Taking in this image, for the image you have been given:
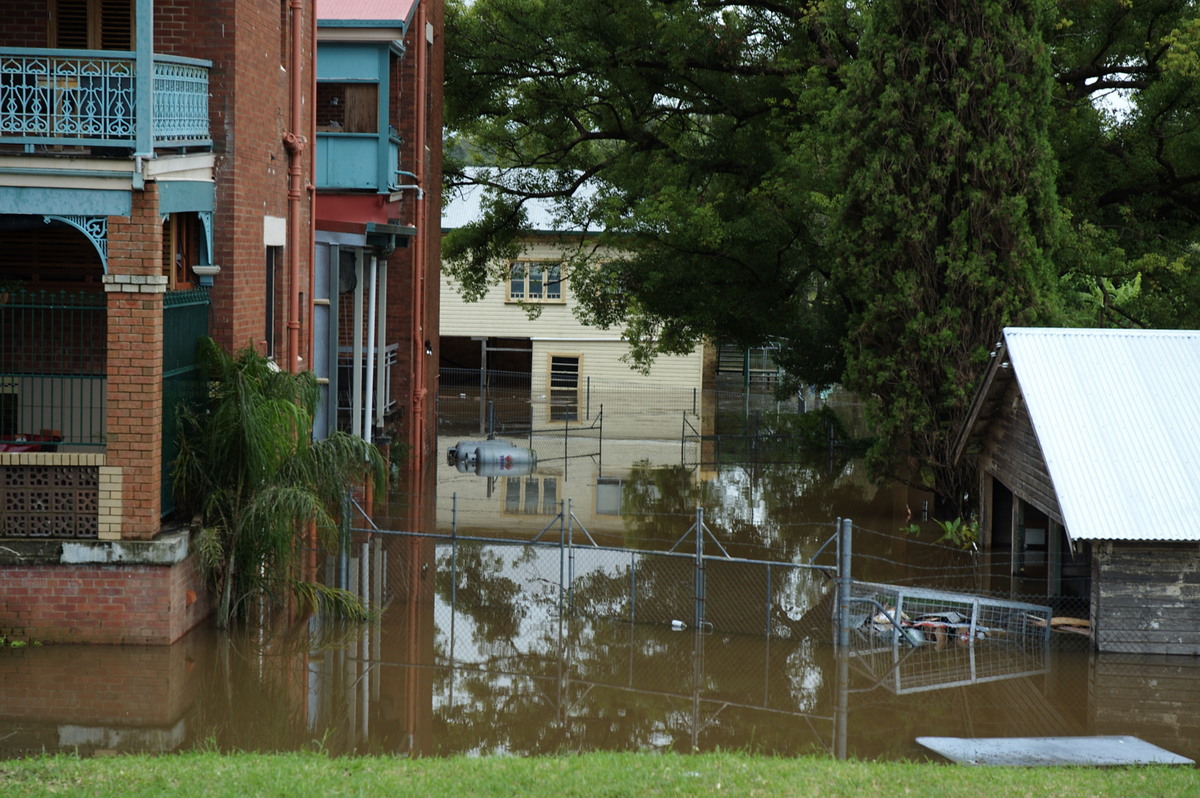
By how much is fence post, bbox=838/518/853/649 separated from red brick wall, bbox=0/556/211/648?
7351 mm

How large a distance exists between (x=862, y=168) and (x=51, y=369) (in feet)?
46.1

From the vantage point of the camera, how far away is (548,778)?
9109mm

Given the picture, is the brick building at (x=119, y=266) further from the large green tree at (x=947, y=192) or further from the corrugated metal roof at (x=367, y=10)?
the large green tree at (x=947, y=192)

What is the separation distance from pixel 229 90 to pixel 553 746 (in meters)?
8.91

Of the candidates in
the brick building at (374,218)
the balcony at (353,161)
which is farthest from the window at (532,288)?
the balcony at (353,161)

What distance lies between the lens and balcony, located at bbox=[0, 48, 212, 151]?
12.7 meters

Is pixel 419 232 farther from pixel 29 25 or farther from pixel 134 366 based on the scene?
pixel 134 366

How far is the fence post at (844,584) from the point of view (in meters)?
14.1

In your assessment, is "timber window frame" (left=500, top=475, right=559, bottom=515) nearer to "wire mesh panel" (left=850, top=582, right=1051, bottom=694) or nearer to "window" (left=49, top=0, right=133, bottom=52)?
"wire mesh panel" (left=850, top=582, right=1051, bottom=694)

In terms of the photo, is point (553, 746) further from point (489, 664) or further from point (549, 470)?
point (549, 470)

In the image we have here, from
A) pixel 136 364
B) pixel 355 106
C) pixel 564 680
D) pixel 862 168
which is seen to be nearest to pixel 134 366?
pixel 136 364

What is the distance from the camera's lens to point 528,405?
41438 millimetres

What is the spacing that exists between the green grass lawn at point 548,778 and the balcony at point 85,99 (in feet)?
21.4

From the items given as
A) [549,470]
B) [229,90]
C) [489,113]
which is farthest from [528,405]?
[229,90]
